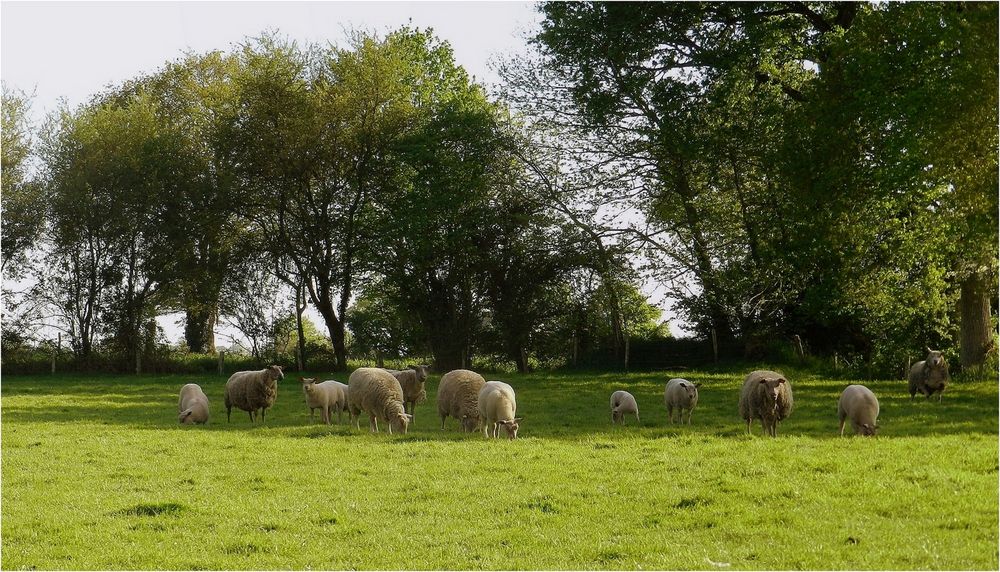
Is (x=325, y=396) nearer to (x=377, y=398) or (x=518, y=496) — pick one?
(x=377, y=398)

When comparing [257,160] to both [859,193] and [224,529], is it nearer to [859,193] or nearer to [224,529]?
[859,193]

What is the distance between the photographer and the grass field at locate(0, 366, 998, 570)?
9922 millimetres

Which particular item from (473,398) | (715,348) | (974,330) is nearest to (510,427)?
(473,398)

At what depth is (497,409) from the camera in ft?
62.4

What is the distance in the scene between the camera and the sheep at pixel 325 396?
73.0 feet

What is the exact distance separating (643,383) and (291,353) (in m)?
17.9

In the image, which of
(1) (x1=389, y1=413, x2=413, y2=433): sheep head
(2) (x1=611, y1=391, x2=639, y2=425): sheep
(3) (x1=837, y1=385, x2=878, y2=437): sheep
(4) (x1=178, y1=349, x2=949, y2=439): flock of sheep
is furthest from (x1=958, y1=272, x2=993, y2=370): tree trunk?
(1) (x1=389, y1=413, x2=413, y2=433): sheep head

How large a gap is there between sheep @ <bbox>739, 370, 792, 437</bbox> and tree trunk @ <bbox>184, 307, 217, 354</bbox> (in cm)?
3090

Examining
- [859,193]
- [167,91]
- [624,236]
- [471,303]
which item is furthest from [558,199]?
[167,91]

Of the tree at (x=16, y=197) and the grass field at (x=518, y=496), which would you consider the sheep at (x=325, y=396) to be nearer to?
the grass field at (x=518, y=496)

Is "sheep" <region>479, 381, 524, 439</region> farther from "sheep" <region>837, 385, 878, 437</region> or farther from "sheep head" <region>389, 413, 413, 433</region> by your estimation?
"sheep" <region>837, 385, 878, 437</region>

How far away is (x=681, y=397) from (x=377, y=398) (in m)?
6.33

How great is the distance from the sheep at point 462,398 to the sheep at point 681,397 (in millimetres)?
3996

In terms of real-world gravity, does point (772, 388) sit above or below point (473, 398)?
above
